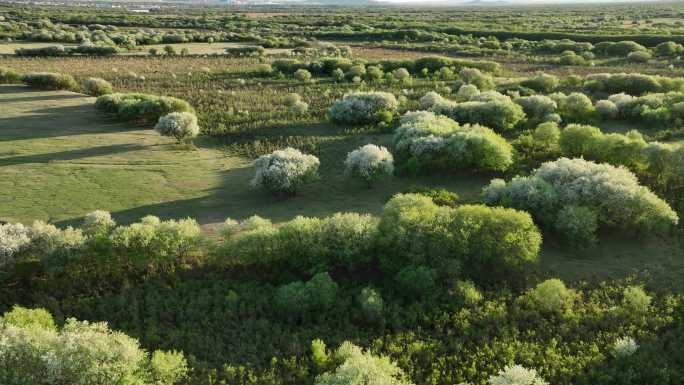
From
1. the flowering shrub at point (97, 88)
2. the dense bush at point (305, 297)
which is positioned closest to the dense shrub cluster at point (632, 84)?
the dense bush at point (305, 297)

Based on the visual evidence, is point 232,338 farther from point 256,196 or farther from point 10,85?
point 10,85

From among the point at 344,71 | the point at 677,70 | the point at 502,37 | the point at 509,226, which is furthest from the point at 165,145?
the point at 502,37

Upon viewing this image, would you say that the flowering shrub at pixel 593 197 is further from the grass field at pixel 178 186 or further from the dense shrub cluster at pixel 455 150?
the dense shrub cluster at pixel 455 150

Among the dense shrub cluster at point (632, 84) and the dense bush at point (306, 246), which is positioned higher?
the dense shrub cluster at point (632, 84)

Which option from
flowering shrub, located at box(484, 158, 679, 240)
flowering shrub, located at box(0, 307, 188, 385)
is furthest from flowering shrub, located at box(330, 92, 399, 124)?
flowering shrub, located at box(0, 307, 188, 385)

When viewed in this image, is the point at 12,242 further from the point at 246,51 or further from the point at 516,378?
the point at 246,51

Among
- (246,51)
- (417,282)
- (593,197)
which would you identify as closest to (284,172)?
(417,282)

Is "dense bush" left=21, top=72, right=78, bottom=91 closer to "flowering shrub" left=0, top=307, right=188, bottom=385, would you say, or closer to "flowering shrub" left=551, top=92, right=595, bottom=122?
"flowering shrub" left=0, top=307, right=188, bottom=385
